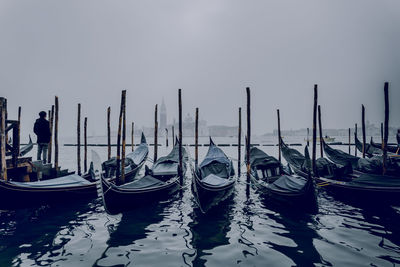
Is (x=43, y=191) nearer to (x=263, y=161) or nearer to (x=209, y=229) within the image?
(x=209, y=229)

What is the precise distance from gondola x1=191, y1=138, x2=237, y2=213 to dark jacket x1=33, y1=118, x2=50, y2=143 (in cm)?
567

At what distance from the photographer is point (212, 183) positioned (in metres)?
7.05

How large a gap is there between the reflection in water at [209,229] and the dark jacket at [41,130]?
20.3 ft

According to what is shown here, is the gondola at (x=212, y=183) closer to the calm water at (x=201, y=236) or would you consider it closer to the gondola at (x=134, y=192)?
the calm water at (x=201, y=236)

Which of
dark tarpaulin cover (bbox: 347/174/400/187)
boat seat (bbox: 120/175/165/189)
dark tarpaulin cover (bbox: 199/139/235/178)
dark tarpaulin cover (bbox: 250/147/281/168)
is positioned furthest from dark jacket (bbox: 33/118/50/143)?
dark tarpaulin cover (bbox: 347/174/400/187)

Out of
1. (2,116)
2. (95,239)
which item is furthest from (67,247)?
(2,116)

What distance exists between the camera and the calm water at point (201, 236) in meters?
4.03

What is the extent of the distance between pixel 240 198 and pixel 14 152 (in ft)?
23.8

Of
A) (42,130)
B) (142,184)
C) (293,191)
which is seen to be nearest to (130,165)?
(42,130)

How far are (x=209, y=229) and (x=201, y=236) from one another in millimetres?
431

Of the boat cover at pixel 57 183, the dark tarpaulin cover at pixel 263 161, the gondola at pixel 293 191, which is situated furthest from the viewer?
the dark tarpaulin cover at pixel 263 161

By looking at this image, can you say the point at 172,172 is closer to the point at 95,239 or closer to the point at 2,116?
the point at 95,239

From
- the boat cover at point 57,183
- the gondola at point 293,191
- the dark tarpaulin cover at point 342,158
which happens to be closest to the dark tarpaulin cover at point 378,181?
the gondola at point 293,191

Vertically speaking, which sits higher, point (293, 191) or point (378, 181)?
point (378, 181)
